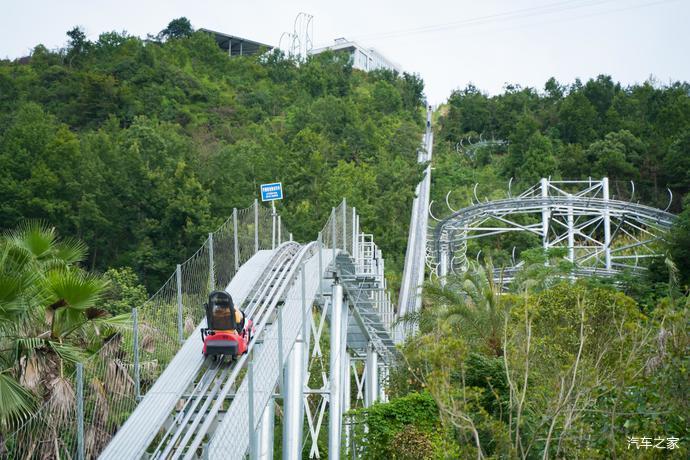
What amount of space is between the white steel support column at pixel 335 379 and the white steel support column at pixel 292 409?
9.12 ft

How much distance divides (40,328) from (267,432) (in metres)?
3.53

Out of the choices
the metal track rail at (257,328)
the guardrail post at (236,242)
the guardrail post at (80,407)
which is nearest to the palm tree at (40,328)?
the guardrail post at (80,407)

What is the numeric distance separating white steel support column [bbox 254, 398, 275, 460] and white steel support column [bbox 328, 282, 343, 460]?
151 inches

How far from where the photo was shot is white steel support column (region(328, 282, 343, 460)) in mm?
19797

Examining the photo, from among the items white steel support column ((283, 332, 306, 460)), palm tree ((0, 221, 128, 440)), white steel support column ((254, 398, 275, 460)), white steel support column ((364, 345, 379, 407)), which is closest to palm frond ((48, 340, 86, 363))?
palm tree ((0, 221, 128, 440))

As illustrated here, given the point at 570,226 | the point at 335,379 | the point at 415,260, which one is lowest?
the point at 335,379

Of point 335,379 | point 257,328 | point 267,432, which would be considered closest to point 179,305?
point 257,328

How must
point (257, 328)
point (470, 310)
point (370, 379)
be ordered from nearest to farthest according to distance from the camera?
1. point (257, 328)
2. point (370, 379)
3. point (470, 310)

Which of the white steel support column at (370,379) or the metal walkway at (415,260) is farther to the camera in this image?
the metal walkway at (415,260)

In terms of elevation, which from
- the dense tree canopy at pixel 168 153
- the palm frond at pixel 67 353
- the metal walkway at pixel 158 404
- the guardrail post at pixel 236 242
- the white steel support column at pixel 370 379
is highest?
the dense tree canopy at pixel 168 153

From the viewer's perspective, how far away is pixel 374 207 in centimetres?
4678

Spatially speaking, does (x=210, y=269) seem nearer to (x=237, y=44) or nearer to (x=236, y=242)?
(x=236, y=242)

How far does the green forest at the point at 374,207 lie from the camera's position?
1499cm

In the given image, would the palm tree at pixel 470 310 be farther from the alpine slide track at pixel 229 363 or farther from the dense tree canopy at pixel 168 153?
the dense tree canopy at pixel 168 153
